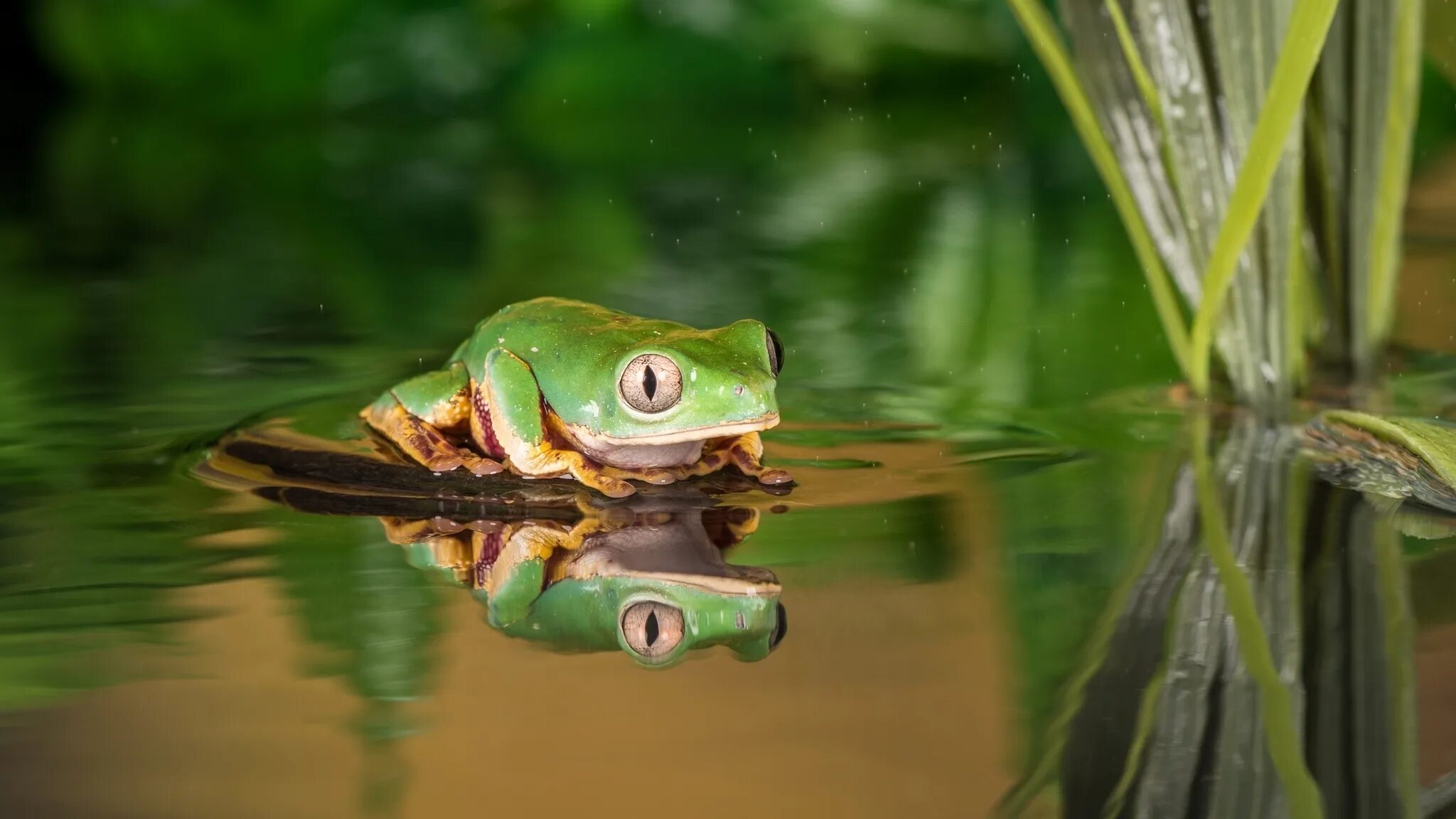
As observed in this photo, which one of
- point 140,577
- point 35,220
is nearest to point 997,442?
point 140,577

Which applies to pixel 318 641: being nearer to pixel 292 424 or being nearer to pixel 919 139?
pixel 292 424

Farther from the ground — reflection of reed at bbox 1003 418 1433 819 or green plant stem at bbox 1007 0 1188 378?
green plant stem at bbox 1007 0 1188 378

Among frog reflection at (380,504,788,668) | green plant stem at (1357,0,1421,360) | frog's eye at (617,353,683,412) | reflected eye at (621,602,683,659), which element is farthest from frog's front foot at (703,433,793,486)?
green plant stem at (1357,0,1421,360)

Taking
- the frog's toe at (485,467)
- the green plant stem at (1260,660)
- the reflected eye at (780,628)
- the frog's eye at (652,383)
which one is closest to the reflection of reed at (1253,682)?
the green plant stem at (1260,660)

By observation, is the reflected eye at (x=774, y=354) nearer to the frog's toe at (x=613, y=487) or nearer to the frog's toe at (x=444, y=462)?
the frog's toe at (x=613, y=487)

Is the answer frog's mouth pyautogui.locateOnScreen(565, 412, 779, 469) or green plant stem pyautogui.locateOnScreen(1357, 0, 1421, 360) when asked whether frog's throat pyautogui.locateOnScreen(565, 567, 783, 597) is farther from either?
green plant stem pyautogui.locateOnScreen(1357, 0, 1421, 360)
